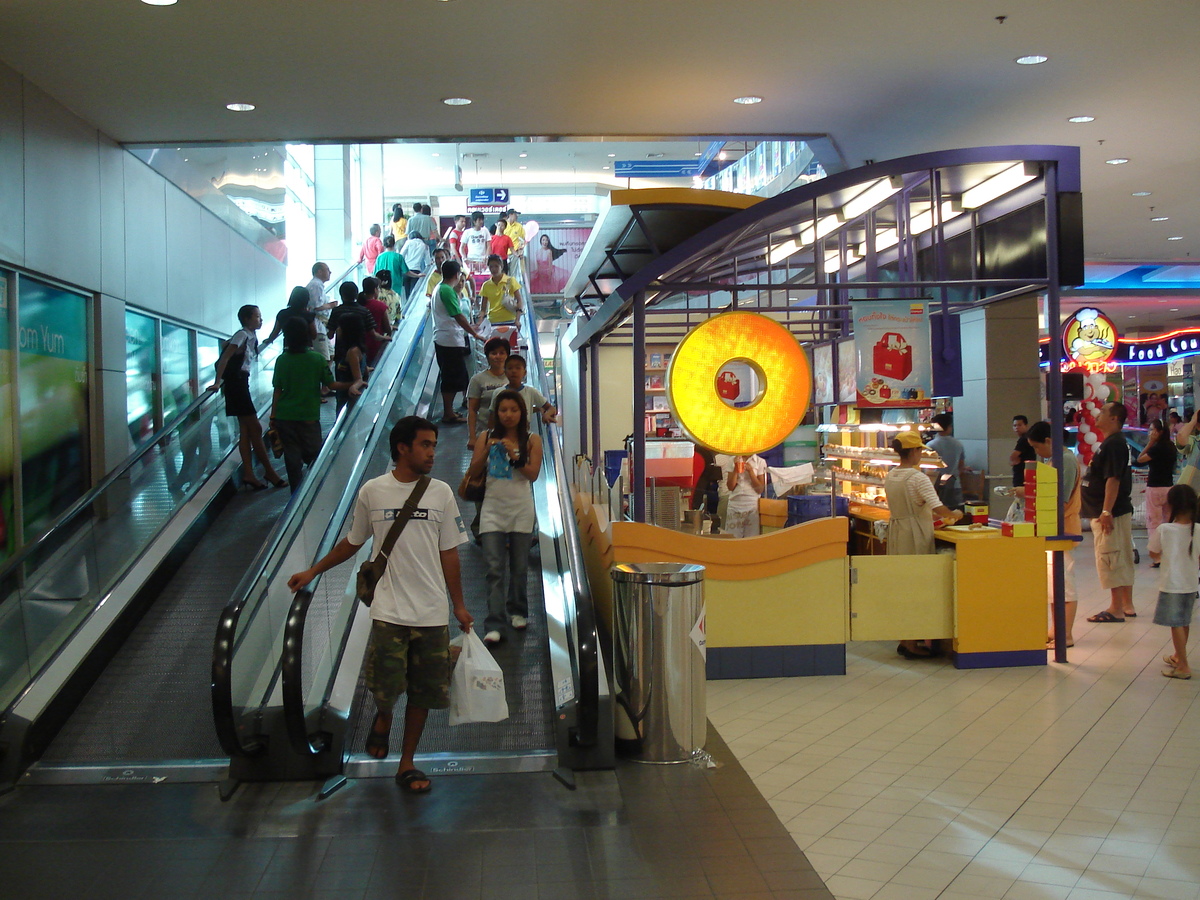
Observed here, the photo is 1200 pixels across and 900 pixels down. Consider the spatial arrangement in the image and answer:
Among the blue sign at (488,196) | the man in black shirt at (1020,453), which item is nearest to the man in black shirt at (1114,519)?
the man in black shirt at (1020,453)

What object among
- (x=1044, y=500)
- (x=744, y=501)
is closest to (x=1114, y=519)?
(x=1044, y=500)

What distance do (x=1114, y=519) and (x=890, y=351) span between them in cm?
302

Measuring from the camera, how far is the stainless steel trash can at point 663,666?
513 cm

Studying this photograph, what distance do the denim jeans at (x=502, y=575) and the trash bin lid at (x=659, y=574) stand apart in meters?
0.88

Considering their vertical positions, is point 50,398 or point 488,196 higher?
point 488,196

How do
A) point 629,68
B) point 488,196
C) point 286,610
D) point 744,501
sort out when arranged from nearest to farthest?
point 286,610 < point 629,68 < point 744,501 < point 488,196

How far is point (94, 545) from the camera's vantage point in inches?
245

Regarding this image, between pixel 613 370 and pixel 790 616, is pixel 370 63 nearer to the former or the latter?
pixel 790 616

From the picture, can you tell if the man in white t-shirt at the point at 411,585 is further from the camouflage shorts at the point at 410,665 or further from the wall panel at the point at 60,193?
the wall panel at the point at 60,193

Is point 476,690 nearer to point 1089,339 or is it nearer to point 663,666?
point 663,666

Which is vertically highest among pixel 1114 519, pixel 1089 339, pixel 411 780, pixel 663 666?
pixel 1089 339

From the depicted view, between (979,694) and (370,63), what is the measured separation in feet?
20.9

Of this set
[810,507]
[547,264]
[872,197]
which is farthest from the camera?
[547,264]

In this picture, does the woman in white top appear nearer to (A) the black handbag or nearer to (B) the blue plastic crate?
(A) the black handbag
